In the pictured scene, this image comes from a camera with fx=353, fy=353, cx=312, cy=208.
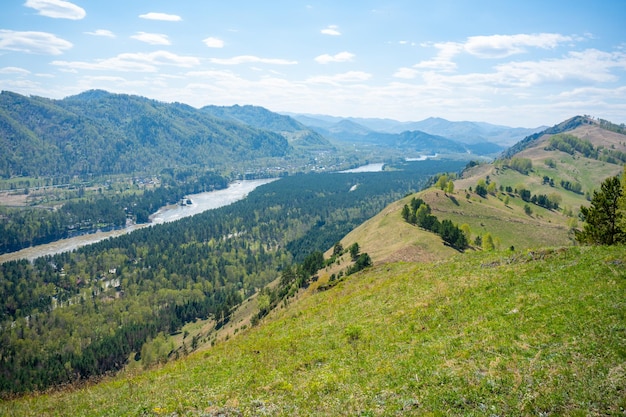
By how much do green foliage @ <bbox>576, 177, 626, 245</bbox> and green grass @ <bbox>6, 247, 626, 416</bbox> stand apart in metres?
19.1

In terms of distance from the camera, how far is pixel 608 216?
2131 inches

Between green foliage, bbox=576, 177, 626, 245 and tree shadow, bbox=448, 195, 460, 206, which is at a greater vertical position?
green foliage, bbox=576, 177, 626, 245

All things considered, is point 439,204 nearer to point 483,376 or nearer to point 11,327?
point 483,376

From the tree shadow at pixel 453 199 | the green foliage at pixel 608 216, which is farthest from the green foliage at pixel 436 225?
the green foliage at pixel 608 216

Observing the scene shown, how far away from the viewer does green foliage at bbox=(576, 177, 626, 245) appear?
53.1 meters

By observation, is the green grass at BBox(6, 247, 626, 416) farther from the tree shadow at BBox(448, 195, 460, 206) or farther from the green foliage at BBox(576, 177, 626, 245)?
→ the tree shadow at BBox(448, 195, 460, 206)

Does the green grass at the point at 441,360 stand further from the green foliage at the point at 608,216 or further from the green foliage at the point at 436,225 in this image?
the green foliage at the point at 436,225

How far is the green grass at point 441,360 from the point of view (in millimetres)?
19625

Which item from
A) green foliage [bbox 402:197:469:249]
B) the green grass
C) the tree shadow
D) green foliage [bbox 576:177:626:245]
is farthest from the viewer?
the tree shadow

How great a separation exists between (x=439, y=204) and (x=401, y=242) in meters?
68.3

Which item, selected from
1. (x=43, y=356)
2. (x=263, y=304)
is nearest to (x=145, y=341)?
(x=43, y=356)

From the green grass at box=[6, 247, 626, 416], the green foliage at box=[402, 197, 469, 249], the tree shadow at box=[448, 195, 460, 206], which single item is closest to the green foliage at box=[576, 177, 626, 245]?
the green grass at box=[6, 247, 626, 416]

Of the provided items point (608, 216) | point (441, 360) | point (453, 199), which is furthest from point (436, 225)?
point (441, 360)

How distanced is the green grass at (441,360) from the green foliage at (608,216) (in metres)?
19.1
